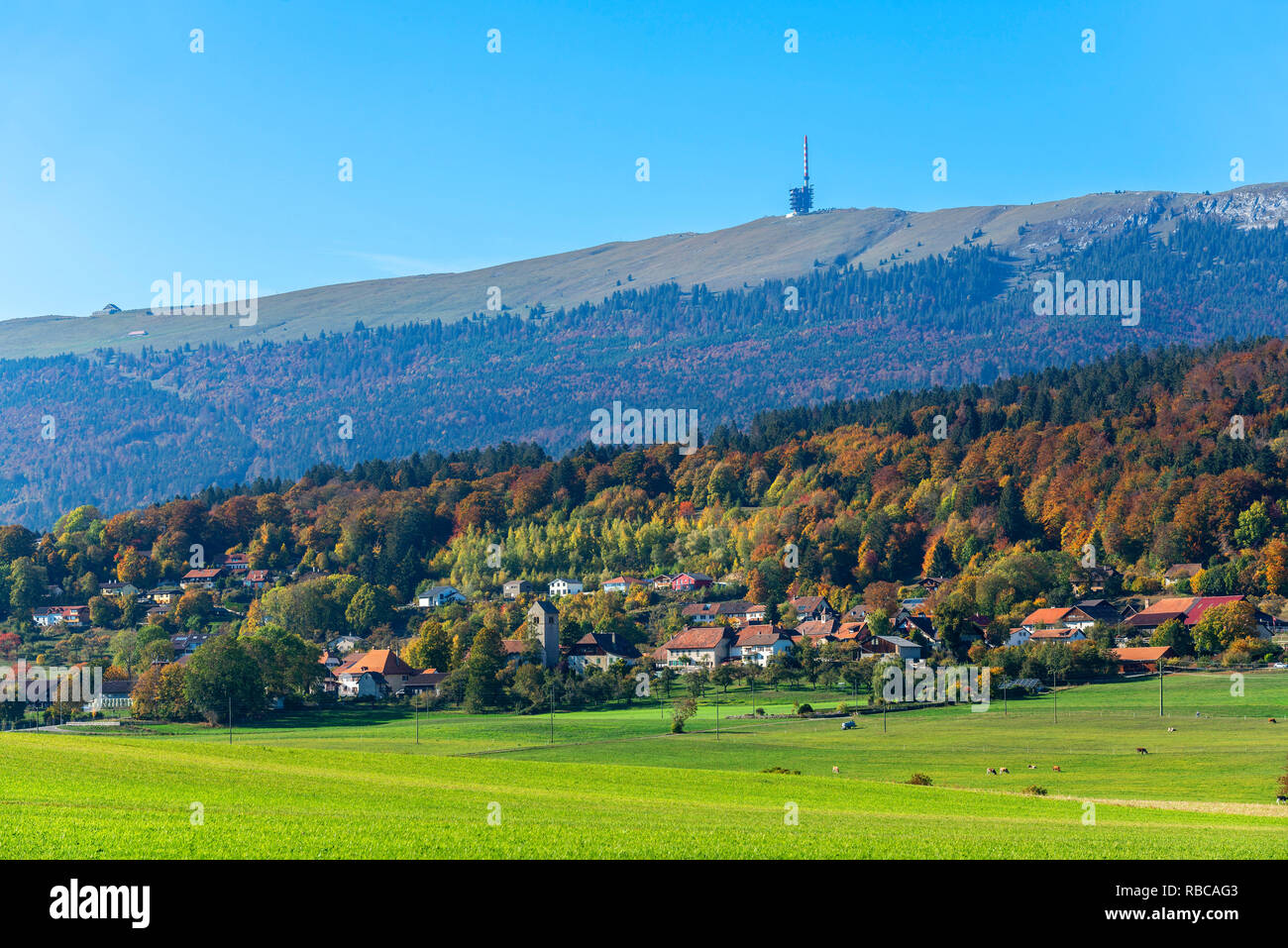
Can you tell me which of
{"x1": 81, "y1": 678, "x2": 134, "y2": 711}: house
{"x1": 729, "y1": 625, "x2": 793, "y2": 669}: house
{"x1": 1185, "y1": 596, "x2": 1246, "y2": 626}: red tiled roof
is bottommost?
{"x1": 81, "y1": 678, "x2": 134, "y2": 711}: house

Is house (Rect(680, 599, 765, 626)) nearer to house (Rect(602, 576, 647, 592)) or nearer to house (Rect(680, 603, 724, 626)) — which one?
house (Rect(680, 603, 724, 626))

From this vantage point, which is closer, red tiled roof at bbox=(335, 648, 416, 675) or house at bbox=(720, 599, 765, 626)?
red tiled roof at bbox=(335, 648, 416, 675)

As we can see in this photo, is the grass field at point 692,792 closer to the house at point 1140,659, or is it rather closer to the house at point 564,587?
the house at point 1140,659

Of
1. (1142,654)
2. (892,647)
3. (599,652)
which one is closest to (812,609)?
(599,652)

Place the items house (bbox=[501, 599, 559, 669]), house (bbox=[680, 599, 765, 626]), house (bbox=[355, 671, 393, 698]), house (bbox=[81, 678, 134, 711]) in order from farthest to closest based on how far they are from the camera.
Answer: house (bbox=[680, 599, 765, 626]) < house (bbox=[501, 599, 559, 669]) < house (bbox=[355, 671, 393, 698]) < house (bbox=[81, 678, 134, 711])

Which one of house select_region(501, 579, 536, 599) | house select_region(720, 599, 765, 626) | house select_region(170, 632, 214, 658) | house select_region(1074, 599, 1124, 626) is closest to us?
house select_region(1074, 599, 1124, 626)

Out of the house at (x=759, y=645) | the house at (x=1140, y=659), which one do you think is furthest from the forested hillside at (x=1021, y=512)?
the house at (x=1140, y=659)

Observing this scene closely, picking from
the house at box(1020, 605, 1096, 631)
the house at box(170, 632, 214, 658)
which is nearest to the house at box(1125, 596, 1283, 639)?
the house at box(1020, 605, 1096, 631)
